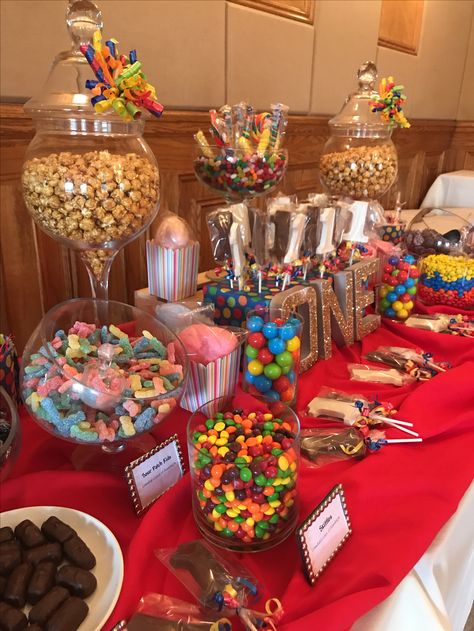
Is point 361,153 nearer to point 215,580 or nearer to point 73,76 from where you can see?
point 73,76

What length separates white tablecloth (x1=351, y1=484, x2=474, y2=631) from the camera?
0.70m

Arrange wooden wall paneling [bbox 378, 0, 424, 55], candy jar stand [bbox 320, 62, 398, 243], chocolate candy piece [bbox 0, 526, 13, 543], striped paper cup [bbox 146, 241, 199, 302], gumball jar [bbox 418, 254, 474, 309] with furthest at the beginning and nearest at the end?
wooden wall paneling [bbox 378, 0, 424, 55] < candy jar stand [bbox 320, 62, 398, 243] < gumball jar [bbox 418, 254, 474, 309] < striped paper cup [bbox 146, 241, 199, 302] < chocolate candy piece [bbox 0, 526, 13, 543]

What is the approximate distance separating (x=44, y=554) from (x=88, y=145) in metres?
0.75

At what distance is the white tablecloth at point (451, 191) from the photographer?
3.74m

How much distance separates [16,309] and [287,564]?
1265 millimetres

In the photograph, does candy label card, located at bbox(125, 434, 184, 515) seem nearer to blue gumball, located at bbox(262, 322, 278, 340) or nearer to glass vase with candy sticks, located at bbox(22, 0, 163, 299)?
blue gumball, located at bbox(262, 322, 278, 340)

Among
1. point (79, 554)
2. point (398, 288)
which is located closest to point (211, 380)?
point (79, 554)

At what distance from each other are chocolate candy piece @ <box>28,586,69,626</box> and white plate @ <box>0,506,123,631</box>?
0.04 m

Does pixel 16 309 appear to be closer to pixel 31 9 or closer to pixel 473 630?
pixel 31 9

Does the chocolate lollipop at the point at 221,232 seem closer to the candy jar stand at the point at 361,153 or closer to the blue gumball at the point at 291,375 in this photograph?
the blue gumball at the point at 291,375

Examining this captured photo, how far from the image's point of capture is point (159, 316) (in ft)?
3.90

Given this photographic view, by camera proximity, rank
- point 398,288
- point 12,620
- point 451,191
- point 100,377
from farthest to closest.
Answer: point 451,191 < point 398,288 < point 100,377 < point 12,620

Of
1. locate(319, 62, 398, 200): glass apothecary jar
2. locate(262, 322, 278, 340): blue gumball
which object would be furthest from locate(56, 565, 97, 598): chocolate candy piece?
locate(319, 62, 398, 200): glass apothecary jar

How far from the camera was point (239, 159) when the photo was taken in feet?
4.71
